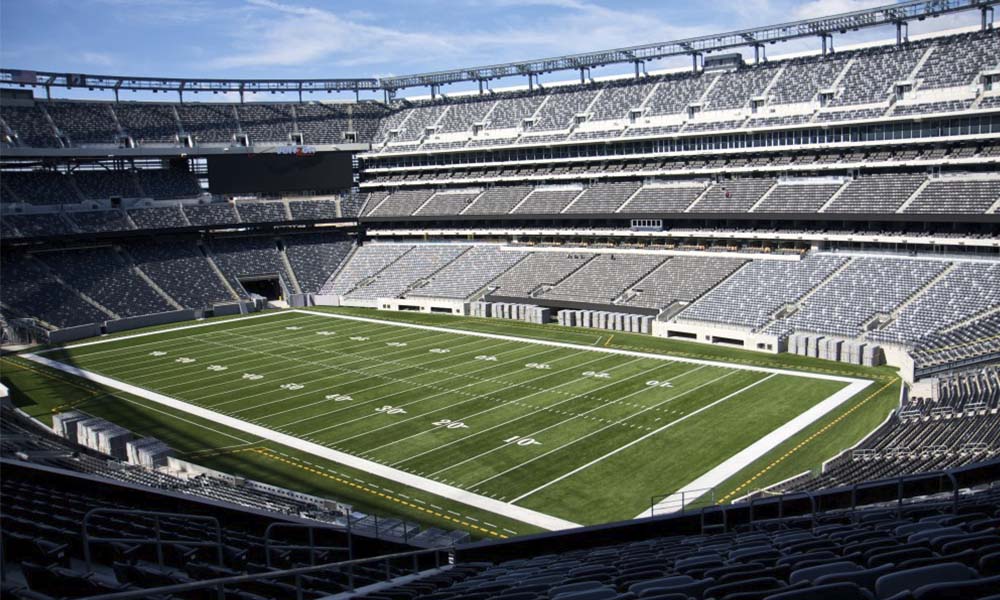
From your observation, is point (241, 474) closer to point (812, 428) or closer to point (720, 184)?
point (812, 428)

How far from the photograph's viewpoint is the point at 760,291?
41719mm

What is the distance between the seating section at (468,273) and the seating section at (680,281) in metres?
12.1

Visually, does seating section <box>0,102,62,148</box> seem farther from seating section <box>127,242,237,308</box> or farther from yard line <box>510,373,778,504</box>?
yard line <box>510,373,778,504</box>

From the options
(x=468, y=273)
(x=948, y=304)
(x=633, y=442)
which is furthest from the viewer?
(x=468, y=273)

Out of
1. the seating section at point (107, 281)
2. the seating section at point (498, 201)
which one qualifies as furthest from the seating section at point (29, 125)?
the seating section at point (498, 201)

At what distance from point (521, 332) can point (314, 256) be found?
26.6 metres

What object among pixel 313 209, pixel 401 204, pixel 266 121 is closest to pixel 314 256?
pixel 313 209

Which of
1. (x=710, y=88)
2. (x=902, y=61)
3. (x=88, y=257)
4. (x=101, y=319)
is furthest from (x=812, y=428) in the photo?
(x=88, y=257)

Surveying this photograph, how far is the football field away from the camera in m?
22.1

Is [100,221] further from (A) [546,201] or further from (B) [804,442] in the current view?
(B) [804,442]

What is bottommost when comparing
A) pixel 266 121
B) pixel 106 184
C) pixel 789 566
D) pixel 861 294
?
pixel 861 294

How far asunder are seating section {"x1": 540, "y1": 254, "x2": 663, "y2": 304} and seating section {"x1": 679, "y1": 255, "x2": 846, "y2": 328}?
5.96 metres

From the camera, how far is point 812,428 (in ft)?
82.8

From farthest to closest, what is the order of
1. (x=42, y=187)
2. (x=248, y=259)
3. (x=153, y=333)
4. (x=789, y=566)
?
(x=248, y=259)
(x=42, y=187)
(x=153, y=333)
(x=789, y=566)
